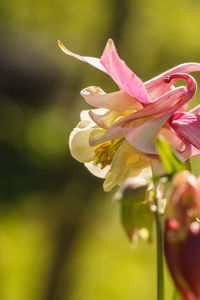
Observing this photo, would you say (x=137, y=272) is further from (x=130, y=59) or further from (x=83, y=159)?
(x=83, y=159)

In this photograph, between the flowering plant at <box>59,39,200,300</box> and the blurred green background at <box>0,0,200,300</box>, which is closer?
the flowering plant at <box>59,39,200,300</box>

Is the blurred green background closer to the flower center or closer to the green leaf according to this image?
the flower center

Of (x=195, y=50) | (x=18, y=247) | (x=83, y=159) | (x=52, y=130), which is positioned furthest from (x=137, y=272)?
(x=83, y=159)

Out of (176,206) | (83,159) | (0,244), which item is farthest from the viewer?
(0,244)

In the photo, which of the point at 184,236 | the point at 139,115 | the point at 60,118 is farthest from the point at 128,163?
the point at 60,118

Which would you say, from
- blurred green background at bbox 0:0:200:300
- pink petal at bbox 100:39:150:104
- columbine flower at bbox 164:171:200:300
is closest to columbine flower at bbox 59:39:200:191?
pink petal at bbox 100:39:150:104

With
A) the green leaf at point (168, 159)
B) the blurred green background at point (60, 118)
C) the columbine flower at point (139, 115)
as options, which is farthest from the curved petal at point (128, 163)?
the blurred green background at point (60, 118)

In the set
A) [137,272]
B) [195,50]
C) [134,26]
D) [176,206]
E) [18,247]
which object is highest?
[134,26]
